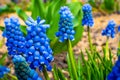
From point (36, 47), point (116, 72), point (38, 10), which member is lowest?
point (116, 72)

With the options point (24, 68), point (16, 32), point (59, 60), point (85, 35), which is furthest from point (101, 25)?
point (24, 68)

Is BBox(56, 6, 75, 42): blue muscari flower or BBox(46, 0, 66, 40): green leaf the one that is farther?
BBox(46, 0, 66, 40): green leaf

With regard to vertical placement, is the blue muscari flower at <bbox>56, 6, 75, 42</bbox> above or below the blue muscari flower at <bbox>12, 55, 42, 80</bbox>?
above

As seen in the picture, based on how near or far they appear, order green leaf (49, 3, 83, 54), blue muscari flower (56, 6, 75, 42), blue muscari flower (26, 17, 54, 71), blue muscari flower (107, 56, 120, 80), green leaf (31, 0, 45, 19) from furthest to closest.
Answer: green leaf (31, 0, 45, 19)
green leaf (49, 3, 83, 54)
blue muscari flower (56, 6, 75, 42)
blue muscari flower (26, 17, 54, 71)
blue muscari flower (107, 56, 120, 80)

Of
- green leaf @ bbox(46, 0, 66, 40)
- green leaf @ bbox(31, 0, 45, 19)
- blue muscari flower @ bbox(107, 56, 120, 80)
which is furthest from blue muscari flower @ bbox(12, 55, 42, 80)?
green leaf @ bbox(31, 0, 45, 19)

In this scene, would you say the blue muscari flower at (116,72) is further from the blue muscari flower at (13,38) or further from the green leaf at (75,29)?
the green leaf at (75,29)

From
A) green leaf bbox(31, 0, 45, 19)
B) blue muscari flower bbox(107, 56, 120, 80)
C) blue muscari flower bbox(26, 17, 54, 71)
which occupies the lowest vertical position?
blue muscari flower bbox(107, 56, 120, 80)

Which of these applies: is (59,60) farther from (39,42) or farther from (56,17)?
(39,42)

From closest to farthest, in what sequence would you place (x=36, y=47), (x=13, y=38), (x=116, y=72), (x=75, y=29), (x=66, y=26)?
(x=116, y=72) < (x=36, y=47) < (x=66, y=26) < (x=13, y=38) < (x=75, y=29)

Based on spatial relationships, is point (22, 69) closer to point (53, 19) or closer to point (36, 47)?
point (36, 47)

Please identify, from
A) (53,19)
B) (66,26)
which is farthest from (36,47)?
(53,19)

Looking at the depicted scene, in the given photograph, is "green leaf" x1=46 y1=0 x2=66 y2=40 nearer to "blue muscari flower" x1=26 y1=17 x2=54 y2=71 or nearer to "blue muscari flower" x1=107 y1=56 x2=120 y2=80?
"blue muscari flower" x1=26 y1=17 x2=54 y2=71
